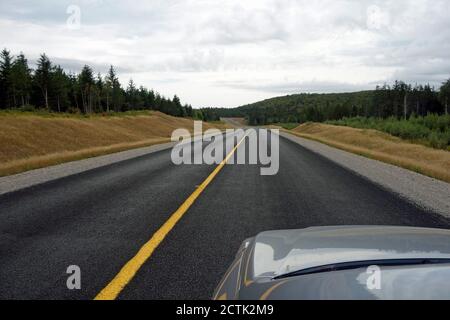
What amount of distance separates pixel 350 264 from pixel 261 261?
0.48m

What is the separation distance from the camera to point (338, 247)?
90.9 inches

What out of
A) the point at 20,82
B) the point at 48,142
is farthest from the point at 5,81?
the point at 48,142

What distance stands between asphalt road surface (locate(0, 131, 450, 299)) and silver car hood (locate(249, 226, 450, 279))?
4.19 ft

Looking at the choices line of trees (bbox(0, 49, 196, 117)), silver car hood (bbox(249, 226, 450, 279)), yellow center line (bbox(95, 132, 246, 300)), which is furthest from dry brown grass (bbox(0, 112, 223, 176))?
line of trees (bbox(0, 49, 196, 117))

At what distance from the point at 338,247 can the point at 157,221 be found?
4305mm

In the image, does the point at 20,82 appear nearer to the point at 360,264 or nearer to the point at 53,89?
the point at 53,89

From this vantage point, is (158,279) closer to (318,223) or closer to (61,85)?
(318,223)

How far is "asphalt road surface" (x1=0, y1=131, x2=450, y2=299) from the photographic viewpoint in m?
3.83

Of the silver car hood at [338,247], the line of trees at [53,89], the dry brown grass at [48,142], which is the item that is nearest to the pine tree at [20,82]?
the line of trees at [53,89]

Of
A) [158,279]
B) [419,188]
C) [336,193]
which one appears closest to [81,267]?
[158,279]

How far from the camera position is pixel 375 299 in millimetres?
1534
